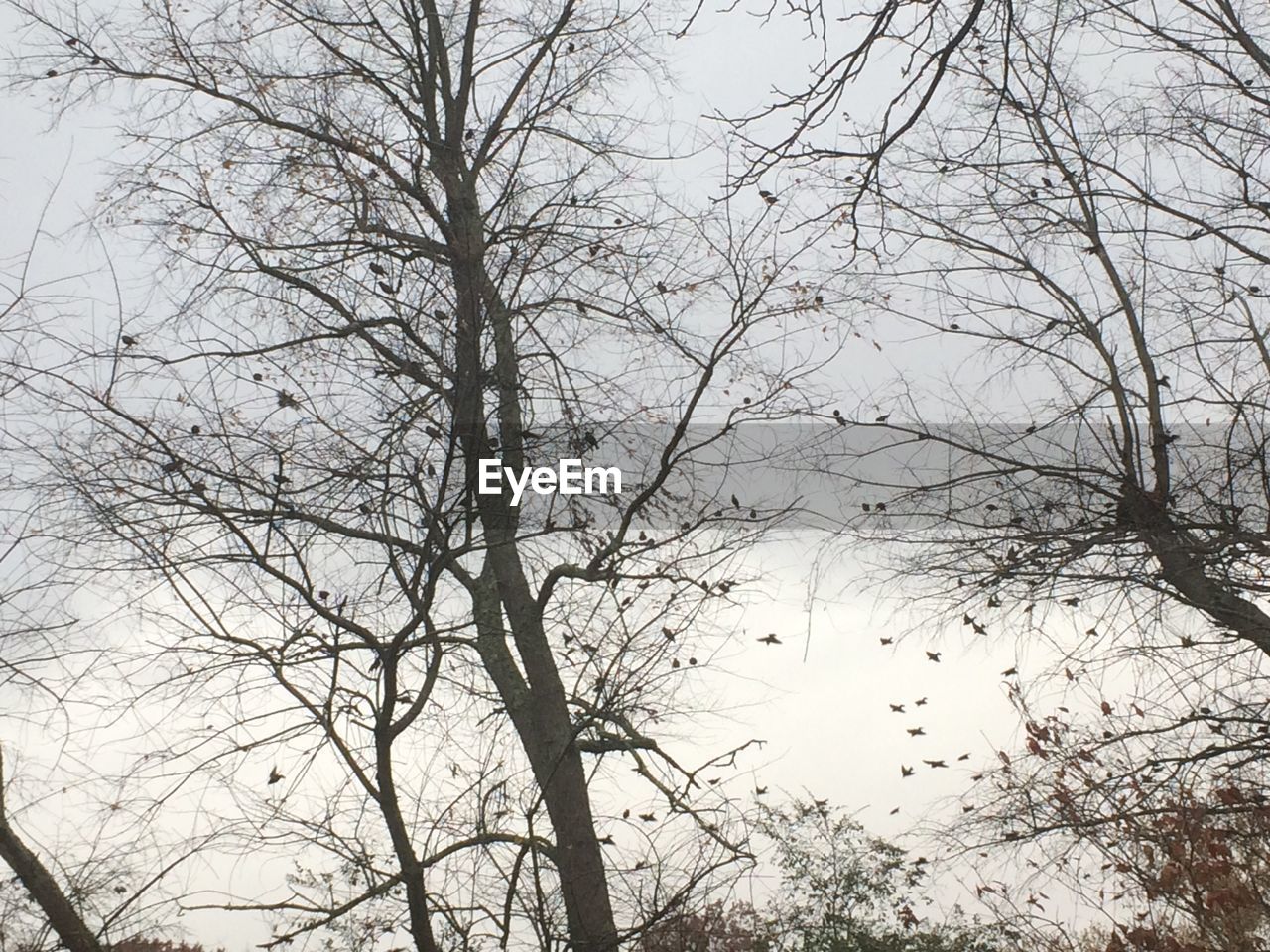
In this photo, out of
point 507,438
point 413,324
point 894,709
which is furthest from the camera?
point 894,709

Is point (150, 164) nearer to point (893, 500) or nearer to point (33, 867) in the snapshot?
point (33, 867)

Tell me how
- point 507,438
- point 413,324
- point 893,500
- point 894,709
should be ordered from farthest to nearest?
point 894,709 < point 893,500 < point 507,438 < point 413,324

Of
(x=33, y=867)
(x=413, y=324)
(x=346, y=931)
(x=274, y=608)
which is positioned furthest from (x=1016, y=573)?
(x=33, y=867)

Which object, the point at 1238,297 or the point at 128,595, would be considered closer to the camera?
the point at 128,595

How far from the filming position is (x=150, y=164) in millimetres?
6656

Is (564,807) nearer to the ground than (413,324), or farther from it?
nearer to the ground

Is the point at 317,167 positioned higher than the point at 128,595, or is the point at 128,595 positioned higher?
the point at 317,167

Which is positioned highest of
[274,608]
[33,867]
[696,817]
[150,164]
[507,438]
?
[150,164]

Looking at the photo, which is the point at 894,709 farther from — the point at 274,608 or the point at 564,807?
the point at 274,608

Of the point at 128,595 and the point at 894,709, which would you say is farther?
the point at 894,709

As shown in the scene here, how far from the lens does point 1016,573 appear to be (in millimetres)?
5605

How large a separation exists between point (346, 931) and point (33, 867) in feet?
5.40

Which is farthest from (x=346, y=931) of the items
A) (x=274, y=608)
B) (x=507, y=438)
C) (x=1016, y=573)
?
(x=1016, y=573)

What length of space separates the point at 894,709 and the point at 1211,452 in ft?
6.71
